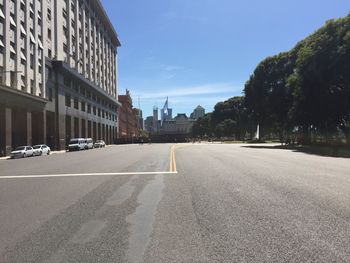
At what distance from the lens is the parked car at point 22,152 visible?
1906 inches

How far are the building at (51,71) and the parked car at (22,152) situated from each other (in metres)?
3.64

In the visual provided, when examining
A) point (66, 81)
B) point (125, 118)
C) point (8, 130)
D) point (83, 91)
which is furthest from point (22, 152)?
point (125, 118)

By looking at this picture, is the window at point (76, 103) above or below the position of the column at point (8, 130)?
above

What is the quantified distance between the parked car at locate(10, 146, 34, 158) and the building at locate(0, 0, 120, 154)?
11.9 ft

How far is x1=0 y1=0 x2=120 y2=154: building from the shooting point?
53000mm

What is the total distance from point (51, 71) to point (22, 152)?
22090mm

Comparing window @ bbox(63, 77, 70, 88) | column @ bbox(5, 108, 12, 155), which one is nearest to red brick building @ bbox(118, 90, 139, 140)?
window @ bbox(63, 77, 70, 88)

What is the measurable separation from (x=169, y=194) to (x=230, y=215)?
3.83m

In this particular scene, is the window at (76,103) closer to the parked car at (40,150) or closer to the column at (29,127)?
the column at (29,127)

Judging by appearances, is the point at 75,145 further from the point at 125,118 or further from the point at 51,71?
the point at 125,118

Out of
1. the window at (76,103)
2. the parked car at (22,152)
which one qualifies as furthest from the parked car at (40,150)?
the window at (76,103)

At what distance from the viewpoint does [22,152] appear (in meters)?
49.2

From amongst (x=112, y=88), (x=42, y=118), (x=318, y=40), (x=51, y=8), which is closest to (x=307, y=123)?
(x=318, y=40)

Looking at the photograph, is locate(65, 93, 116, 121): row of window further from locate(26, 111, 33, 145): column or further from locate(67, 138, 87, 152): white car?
locate(26, 111, 33, 145): column
